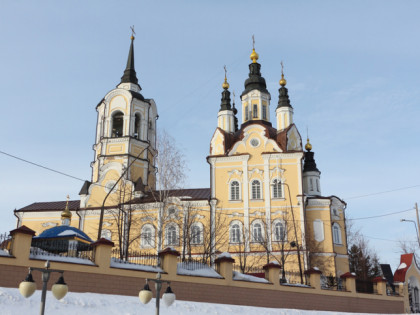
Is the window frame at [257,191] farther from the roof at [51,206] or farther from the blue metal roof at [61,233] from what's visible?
the blue metal roof at [61,233]

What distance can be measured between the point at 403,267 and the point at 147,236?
17.1m

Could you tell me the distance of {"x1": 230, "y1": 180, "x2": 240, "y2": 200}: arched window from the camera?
34.2 meters

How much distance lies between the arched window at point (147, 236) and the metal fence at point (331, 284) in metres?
14.7

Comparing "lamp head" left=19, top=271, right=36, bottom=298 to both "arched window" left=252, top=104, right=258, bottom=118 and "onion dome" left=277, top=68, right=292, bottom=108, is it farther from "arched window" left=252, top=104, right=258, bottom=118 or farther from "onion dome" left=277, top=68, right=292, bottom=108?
"onion dome" left=277, top=68, right=292, bottom=108

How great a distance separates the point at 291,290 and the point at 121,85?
27.0 meters

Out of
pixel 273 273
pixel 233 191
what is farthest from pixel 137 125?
pixel 273 273

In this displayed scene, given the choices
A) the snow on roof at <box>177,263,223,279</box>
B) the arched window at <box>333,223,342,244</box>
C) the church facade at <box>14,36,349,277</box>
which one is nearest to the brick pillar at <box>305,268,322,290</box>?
the snow on roof at <box>177,263,223,279</box>

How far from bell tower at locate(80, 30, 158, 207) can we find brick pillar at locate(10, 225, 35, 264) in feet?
74.2

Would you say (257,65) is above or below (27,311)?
above

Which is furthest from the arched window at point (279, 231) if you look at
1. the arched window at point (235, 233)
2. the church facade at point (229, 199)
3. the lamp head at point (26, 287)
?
the lamp head at point (26, 287)

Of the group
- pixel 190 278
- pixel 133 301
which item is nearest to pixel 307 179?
pixel 190 278

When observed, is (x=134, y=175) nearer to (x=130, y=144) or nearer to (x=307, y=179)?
(x=130, y=144)

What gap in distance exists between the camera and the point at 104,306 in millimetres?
13617

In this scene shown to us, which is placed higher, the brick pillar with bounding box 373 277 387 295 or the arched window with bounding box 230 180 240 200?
the arched window with bounding box 230 180 240 200
